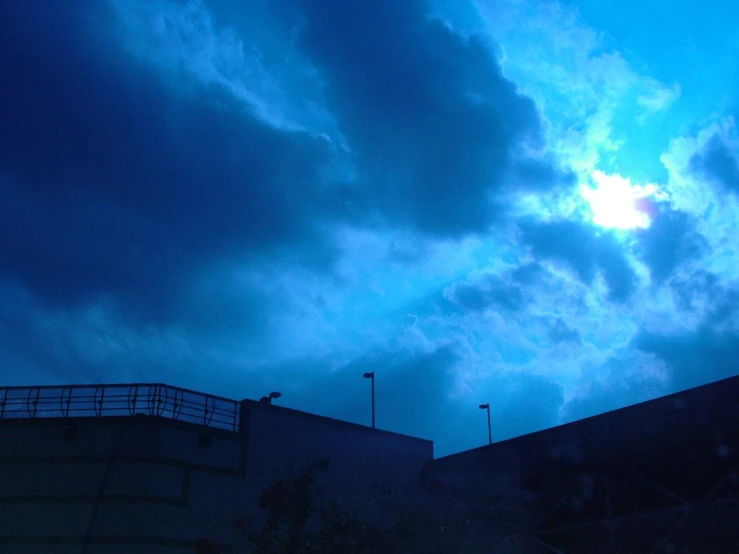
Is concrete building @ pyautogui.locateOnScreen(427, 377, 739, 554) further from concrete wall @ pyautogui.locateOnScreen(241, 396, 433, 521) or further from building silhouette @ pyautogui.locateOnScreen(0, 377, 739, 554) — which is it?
concrete wall @ pyautogui.locateOnScreen(241, 396, 433, 521)

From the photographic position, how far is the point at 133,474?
2350 cm

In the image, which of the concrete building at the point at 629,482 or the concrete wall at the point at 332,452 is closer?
the concrete building at the point at 629,482

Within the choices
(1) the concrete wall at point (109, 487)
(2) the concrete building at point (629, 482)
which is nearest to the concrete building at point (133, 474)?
(1) the concrete wall at point (109, 487)

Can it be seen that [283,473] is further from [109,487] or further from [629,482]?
[629,482]

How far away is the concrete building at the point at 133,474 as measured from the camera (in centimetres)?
2281

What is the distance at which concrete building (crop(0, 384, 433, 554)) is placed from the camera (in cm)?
2281

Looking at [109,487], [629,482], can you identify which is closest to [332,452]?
[109,487]

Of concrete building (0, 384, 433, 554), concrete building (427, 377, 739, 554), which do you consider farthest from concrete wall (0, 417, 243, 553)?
concrete building (427, 377, 739, 554)

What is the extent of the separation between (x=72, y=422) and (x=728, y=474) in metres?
21.5

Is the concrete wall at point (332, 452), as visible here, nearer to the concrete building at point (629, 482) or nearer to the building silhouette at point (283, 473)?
the building silhouette at point (283, 473)

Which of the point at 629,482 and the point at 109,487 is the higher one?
the point at 629,482

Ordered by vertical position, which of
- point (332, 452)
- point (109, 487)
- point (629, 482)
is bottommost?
point (109, 487)

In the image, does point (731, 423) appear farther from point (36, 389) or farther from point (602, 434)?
point (36, 389)

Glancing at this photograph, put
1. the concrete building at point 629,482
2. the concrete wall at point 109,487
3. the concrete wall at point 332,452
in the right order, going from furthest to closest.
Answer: the concrete wall at point 332,452 → the concrete wall at point 109,487 → the concrete building at point 629,482
